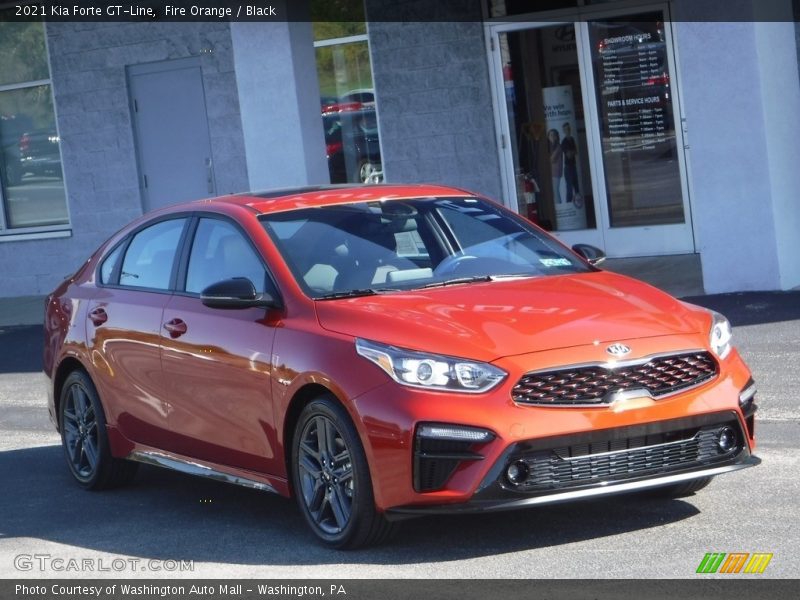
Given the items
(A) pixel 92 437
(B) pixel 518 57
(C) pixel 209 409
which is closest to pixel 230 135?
(B) pixel 518 57

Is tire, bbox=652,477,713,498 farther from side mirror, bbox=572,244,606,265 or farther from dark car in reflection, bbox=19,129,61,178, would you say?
dark car in reflection, bbox=19,129,61,178

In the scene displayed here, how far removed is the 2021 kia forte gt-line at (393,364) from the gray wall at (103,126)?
9659mm

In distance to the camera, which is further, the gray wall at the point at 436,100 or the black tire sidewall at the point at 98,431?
the gray wall at the point at 436,100

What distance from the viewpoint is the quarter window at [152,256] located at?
25.7 ft

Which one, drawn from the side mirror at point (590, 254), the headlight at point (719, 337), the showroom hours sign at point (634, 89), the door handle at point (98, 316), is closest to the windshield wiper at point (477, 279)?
the side mirror at point (590, 254)

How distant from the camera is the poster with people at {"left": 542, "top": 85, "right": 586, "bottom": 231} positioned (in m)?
16.1

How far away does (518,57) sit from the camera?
1628cm

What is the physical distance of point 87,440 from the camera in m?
8.38

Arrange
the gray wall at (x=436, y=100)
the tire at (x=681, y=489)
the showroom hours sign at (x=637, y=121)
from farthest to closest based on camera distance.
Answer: the gray wall at (x=436, y=100), the showroom hours sign at (x=637, y=121), the tire at (x=681, y=489)

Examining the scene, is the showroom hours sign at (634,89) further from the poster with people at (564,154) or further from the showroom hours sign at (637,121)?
the poster with people at (564,154)

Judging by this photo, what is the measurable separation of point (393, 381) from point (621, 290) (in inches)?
54.4

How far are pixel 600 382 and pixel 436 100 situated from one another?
10900mm

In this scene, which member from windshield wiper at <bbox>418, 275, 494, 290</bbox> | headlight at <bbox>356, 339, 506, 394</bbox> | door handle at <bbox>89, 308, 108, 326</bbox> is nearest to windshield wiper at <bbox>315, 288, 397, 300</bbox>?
windshield wiper at <bbox>418, 275, 494, 290</bbox>

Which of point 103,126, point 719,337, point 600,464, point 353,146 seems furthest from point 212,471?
point 103,126
